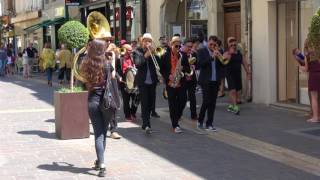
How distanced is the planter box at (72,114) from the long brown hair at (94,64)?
2.60 m

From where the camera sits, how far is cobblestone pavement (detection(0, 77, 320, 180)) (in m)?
7.84

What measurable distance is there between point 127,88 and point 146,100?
1718 millimetres

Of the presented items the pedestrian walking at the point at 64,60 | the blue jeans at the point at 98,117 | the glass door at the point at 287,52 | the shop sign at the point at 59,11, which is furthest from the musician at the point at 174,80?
the shop sign at the point at 59,11

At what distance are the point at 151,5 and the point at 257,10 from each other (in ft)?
25.1

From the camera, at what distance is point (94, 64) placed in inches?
305

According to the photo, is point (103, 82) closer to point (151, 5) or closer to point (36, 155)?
point (36, 155)

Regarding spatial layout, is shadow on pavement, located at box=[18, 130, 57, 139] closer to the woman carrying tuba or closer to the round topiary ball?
the woman carrying tuba

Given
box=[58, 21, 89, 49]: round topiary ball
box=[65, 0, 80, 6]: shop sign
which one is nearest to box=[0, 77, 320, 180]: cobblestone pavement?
box=[58, 21, 89, 49]: round topiary ball

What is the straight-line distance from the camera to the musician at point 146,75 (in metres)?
10.9

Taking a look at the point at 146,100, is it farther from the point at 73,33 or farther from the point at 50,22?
the point at 50,22

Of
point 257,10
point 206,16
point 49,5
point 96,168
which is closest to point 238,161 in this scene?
point 96,168

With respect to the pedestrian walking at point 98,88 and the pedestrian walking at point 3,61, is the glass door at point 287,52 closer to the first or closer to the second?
the pedestrian walking at point 98,88

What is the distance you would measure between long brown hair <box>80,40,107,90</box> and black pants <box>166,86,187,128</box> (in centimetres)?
→ 344

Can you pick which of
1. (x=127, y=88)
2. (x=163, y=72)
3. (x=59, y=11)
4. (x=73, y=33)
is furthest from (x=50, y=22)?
(x=163, y=72)
